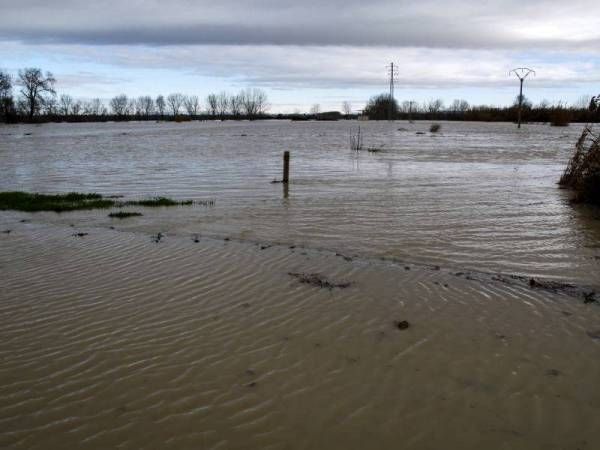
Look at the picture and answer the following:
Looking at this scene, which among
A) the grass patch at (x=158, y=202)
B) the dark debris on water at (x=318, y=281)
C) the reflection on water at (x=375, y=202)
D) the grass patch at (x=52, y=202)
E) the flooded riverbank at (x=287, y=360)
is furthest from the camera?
the grass patch at (x=158, y=202)

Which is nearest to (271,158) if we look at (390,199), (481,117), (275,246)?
(390,199)

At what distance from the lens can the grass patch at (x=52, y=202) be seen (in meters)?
13.1

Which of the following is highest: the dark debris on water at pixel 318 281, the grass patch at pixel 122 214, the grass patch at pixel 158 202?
the grass patch at pixel 158 202

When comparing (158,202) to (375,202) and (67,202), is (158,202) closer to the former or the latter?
(67,202)

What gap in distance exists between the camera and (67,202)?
13969mm

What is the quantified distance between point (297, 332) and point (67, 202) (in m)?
10.7

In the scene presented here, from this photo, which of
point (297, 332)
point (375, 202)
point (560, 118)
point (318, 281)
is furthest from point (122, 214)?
point (560, 118)

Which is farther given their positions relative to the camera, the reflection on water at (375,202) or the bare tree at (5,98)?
the bare tree at (5,98)

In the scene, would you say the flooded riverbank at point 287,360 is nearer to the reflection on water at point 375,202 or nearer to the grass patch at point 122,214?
the reflection on water at point 375,202

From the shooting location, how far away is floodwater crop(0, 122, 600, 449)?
155 inches

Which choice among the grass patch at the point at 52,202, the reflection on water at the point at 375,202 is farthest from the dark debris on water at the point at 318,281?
the grass patch at the point at 52,202

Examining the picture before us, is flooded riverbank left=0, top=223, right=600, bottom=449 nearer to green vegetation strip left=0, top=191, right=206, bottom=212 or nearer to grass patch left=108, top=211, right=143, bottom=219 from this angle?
grass patch left=108, top=211, right=143, bottom=219

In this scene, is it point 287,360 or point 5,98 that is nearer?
point 287,360

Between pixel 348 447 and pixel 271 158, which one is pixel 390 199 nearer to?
pixel 348 447
